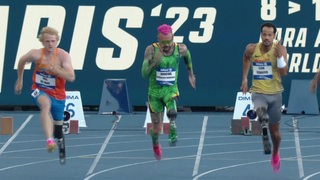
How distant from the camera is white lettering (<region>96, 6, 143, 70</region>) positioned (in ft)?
78.3

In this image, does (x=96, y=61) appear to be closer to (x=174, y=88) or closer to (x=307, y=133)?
(x=307, y=133)

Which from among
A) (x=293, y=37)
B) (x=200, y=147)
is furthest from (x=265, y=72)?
(x=293, y=37)

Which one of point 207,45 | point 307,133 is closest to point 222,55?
point 207,45

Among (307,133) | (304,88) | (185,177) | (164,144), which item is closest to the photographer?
(185,177)

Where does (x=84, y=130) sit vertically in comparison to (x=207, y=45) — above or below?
below

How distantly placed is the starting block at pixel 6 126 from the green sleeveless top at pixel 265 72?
6031mm

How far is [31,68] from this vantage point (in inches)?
945

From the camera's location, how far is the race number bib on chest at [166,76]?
16172 millimetres

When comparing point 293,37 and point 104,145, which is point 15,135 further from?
point 293,37

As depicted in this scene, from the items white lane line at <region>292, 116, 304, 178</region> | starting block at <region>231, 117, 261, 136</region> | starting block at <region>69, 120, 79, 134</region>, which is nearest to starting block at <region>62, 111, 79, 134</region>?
starting block at <region>69, 120, 79, 134</region>

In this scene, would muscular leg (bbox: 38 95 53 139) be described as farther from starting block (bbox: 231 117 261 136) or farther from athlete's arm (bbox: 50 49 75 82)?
A: starting block (bbox: 231 117 261 136)

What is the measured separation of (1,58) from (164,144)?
5734mm

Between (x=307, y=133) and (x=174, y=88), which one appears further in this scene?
(x=307, y=133)

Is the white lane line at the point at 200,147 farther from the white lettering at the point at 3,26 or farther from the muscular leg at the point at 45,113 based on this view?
the white lettering at the point at 3,26
